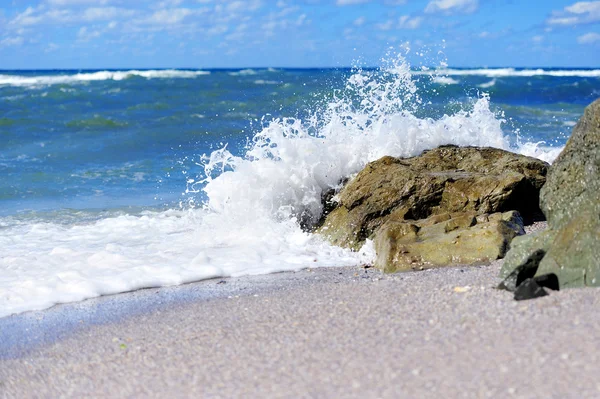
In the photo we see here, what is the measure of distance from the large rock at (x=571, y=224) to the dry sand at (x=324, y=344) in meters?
0.18

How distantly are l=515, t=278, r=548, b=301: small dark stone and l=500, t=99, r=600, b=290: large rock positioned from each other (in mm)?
128

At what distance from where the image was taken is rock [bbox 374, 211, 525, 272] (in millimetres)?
5527

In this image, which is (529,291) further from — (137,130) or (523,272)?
(137,130)

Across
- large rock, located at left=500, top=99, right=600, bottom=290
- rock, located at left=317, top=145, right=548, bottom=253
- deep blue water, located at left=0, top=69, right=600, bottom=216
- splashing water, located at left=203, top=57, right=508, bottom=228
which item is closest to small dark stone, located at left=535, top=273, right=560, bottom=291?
large rock, located at left=500, top=99, right=600, bottom=290

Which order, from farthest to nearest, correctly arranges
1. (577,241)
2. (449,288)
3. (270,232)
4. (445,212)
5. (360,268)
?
(270,232) → (445,212) → (360,268) → (449,288) → (577,241)

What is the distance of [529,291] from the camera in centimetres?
405

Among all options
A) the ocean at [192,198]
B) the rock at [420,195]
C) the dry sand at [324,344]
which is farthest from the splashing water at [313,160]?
the dry sand at [324,344]

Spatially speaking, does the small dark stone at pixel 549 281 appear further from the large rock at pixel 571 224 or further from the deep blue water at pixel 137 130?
the deep blue water at pixel 137 130

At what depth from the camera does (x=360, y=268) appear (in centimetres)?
587

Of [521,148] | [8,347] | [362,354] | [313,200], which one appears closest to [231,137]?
[521,148]

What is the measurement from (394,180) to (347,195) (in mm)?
451

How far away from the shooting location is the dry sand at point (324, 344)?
315 cm

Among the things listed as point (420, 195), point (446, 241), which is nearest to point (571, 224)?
point (446, 241)

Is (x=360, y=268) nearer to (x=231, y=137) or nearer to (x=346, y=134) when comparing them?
(x=346, y=134)
